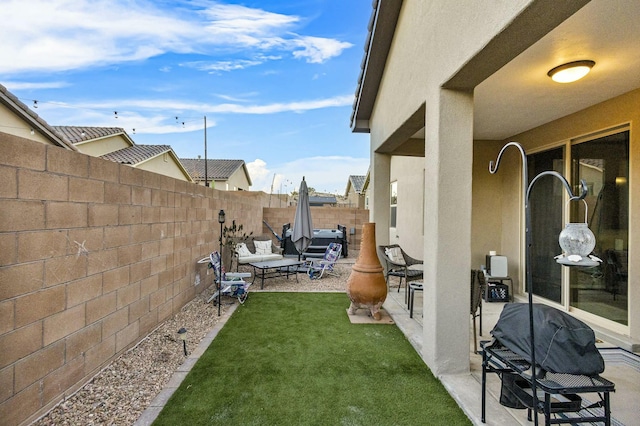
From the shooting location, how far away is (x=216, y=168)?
30.4m

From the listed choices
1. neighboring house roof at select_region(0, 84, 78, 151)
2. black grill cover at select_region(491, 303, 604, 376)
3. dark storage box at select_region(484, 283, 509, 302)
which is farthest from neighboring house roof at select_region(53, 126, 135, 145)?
black grill cover at select_region(491, 303, 604, 376)

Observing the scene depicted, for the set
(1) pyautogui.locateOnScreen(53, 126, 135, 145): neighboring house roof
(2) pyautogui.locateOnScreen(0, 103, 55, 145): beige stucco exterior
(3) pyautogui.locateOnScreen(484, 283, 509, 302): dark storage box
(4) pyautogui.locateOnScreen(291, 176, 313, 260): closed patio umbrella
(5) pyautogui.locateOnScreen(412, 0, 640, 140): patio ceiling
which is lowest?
(3) pyautogui.locateOnScreen(484, 283, 509, 302): dark storage box

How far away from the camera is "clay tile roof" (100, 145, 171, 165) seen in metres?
18.6

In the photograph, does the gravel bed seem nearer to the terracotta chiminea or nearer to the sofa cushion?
the terracotta chiminea

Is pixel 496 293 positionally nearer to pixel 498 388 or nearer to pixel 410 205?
pixel 498 388

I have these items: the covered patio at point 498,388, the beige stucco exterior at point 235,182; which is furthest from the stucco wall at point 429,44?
the beige stucco exterior at point 235,182

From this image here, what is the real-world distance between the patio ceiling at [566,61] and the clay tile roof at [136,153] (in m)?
18.5

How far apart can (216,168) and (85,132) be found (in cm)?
1307

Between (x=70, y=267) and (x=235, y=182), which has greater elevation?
(x=235, y=182)

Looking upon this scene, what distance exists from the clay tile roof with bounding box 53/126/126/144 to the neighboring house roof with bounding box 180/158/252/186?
9091mm

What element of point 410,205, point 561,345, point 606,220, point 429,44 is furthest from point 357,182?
point 561,345

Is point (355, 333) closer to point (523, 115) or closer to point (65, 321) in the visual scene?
point (65, 321)

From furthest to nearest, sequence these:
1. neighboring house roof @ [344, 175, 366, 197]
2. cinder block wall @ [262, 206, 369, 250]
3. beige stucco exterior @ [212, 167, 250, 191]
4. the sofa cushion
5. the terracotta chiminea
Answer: neighboring house roof @ [344, 175, 366, 197] < beige stucco exterior @ [212, 167, 250, 191] < cinder block wall @ [262, 206, 369, 250] < the sofa cushion < the terracotta chiminea

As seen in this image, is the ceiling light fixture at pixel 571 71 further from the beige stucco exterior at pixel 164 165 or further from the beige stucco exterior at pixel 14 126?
the beige stucco exterior at pixel 164 165
